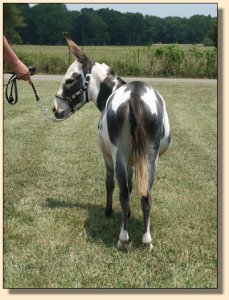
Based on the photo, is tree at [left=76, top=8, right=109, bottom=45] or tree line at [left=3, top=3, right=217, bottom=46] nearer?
tree line at [left=3, top=3, right=217, bottom=46]

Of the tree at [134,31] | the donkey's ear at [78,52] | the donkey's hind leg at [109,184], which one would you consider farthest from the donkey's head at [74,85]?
the tree at [134,31]

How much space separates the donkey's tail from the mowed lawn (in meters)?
0.94

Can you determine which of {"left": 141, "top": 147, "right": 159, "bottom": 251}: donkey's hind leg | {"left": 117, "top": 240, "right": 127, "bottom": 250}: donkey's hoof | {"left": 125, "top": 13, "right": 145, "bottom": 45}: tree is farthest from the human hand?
{"left": 125, "top": 13, "right": 145, "bottom": 45}: tree

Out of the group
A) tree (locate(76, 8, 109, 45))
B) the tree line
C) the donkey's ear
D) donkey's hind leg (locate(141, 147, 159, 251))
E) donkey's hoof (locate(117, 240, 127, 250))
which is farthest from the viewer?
tree (locate(76, 8, 109, 45))

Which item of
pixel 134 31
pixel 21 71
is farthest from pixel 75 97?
pixel 134 31

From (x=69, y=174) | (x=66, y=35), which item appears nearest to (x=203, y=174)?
(x=69, y=174)

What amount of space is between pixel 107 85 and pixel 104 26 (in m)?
4.93

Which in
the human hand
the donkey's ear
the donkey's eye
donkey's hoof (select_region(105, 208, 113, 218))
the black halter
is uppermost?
the donkey's ear

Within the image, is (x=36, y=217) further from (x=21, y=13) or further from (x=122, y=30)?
(x=122, y=30)

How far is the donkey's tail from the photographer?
189 inches

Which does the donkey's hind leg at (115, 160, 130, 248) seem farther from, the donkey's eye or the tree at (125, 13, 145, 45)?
the tree at (125, 13, 145, 45)

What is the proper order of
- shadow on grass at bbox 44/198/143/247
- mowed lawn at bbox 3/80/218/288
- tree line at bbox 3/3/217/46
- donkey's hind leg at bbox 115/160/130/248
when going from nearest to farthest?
mowed lawn at bbox 3/80/218/288, donkey's hind leg at bbox 115/160/130/248, shadow on grass at bbox 44/198/143/247, tree line at bbox 3/3/217/46

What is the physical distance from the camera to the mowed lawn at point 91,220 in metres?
4.75

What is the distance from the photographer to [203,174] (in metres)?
8.84
